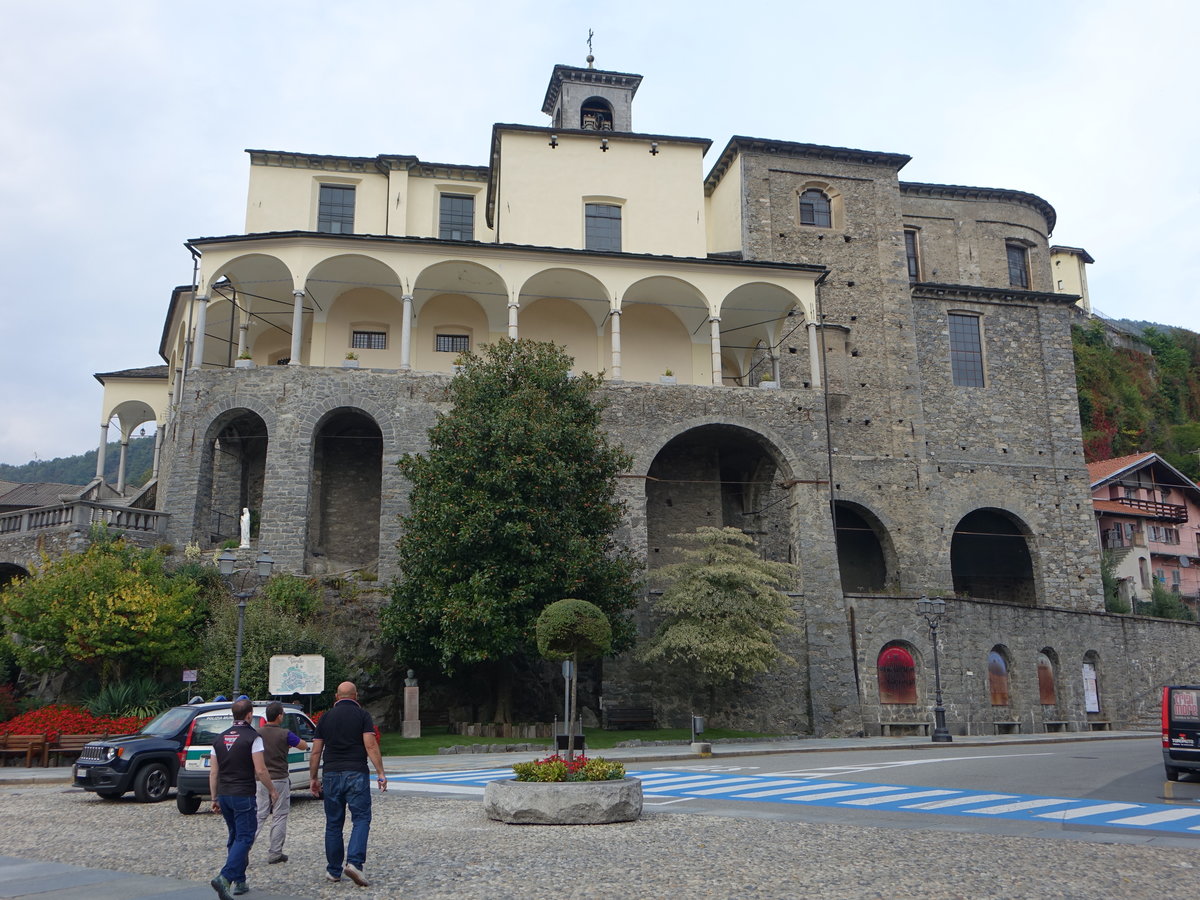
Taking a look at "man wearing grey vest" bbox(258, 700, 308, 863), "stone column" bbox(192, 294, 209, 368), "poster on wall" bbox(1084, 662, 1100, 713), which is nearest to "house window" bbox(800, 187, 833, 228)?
"poster on wall" bbox(1084, 662, 1100, 713)

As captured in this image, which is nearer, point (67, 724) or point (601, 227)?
point (67, 724)

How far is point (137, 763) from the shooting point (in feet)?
51.6

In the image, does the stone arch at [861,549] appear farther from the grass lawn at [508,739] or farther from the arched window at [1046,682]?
the grass lawn at [508,739]

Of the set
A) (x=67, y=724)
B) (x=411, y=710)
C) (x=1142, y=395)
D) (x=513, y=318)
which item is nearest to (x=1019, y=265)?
(x=1142, y=395)

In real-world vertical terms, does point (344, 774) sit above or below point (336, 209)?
below

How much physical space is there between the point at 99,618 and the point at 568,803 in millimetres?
17025

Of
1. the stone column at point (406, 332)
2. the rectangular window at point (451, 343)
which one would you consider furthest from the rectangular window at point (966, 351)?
the stone column at point (406, 332)

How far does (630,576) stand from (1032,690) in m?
18.2

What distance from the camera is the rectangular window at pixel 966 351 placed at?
43.3 metres

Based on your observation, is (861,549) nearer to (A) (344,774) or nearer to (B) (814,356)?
(B) (814,356)

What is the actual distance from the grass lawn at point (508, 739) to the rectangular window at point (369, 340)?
49.2 ft

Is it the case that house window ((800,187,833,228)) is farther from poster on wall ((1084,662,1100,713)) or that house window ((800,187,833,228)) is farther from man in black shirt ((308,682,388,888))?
man in black shirt ((308,682,388,888))

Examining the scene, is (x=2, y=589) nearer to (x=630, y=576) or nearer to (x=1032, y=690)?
(x=630, y=576)

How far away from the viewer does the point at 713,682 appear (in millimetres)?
28766
